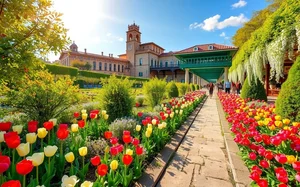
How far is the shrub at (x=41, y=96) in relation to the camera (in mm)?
2877

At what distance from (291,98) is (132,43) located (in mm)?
44554

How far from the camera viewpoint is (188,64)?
2669 centimetres

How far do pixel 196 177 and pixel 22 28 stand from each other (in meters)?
3.22

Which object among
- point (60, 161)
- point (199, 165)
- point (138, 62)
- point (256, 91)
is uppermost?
point (138, 62)

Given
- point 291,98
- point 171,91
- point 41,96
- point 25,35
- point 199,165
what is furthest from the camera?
point 171,91

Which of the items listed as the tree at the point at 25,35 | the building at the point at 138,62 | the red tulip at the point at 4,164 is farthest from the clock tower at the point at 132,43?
the red tulip at the point at 4,164

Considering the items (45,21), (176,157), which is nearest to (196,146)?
(176,157)

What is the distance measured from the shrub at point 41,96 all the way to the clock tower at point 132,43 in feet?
142

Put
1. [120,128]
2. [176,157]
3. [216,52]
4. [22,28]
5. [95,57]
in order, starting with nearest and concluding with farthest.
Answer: [22,28], [176,157], [120,128], [216,52], [95,57]

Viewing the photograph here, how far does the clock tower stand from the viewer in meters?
44.7

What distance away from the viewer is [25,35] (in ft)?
6.94

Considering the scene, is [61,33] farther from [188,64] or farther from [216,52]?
[216,52]

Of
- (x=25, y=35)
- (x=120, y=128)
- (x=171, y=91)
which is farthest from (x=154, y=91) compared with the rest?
(x=25, y=35)

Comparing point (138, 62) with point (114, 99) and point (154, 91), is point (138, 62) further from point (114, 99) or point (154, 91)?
point (114, 99)
